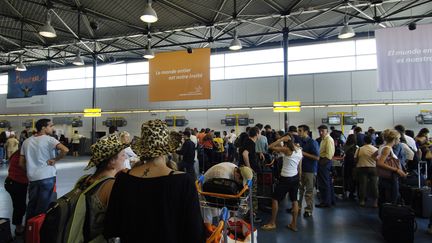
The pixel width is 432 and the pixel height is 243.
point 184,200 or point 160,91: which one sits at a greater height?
point 160,91

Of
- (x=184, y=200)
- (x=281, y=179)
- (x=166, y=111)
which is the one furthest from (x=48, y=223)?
(x=166, y=111)

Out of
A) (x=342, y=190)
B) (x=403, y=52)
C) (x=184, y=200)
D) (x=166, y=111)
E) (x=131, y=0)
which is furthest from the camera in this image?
(x=166, y=111)

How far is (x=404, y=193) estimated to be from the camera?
564 centimetres

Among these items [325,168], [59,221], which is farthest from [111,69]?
[59,221]

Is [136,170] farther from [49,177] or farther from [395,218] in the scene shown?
[395,218]

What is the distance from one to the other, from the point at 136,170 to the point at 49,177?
317 centimetres

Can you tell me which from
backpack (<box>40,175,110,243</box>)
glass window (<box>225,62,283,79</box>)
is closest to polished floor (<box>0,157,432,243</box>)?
backpack (<box>40,175,110,243</box>)

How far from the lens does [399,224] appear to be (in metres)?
3.95

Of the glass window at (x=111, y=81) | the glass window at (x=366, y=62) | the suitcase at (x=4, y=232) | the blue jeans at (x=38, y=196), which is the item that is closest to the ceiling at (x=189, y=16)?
the glass window at (x=366, y=62)

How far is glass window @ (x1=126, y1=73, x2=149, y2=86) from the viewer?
18406 millimetres

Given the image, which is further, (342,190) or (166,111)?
(166,111)

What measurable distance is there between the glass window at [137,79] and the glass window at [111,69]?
0.68 metres

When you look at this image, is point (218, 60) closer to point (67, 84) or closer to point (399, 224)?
point (67, 84)

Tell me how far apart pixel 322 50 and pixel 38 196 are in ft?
48.1
